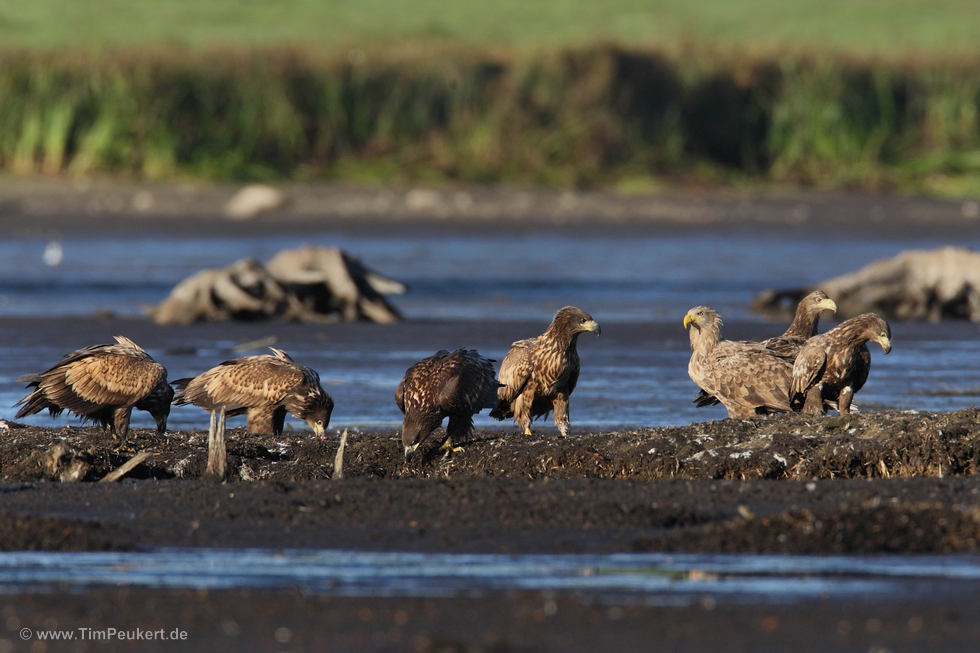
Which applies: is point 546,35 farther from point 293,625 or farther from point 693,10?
point 293,625

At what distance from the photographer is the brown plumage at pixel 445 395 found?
9148 millimetres

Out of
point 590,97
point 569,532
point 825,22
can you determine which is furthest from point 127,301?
point 825,22

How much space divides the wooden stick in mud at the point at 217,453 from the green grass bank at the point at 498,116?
20.9 m

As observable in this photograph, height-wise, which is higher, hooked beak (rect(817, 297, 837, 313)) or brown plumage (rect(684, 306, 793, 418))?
hooked beak (rect(817, 297, 837, 313))

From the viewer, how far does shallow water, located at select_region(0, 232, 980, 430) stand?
12.0 metres

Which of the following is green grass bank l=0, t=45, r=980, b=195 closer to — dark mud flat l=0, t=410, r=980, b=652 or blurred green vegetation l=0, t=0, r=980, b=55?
blurred green vegetation l=0, t=0, r=980, b=55

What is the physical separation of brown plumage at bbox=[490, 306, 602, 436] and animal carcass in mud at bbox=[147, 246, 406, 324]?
19.8 feet

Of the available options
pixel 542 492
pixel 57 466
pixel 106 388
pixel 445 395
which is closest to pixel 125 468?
pixel 57 466

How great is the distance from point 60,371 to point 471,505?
3416mm

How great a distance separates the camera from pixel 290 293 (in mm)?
16688

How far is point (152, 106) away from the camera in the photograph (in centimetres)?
2956

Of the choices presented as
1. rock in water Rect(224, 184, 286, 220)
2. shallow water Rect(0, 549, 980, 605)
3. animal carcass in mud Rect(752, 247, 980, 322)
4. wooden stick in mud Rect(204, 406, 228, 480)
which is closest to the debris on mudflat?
wooden stick in mud Rect(204, 406, 228, 480)

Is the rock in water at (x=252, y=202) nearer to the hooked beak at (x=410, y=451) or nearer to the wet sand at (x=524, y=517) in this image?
the wet sand at (x=524, y=517)

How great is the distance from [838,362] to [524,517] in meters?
3.19
